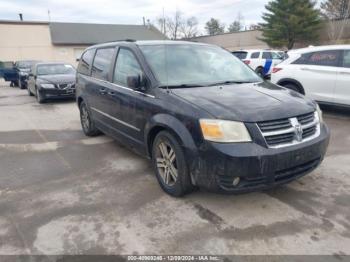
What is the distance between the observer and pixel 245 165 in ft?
9.84

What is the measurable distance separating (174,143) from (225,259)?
1.28 metres

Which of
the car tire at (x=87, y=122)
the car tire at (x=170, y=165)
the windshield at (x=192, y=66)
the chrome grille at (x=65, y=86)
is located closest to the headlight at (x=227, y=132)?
the car tire at (x=170, y=165)

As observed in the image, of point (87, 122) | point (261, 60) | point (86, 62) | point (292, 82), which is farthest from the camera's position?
point (261, 60)

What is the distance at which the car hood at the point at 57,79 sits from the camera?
1145 cm

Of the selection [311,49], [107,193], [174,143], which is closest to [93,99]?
[107,193]

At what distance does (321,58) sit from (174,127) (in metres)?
5.63

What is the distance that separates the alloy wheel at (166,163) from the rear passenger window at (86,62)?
2.93m

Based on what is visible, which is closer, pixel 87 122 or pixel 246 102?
pixel 246 102

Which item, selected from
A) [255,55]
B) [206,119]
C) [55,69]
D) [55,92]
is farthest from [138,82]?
[255,55]

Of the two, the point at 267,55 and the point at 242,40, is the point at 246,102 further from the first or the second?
the point at 242,40

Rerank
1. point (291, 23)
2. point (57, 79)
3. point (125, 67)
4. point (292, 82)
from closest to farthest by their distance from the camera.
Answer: point (125, 67), point (292, 82), point (57, 79), point (291, 23)

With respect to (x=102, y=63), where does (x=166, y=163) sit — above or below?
below

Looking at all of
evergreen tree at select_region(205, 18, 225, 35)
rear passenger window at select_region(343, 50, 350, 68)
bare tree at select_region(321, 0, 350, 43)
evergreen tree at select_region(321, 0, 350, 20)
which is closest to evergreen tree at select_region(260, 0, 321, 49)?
bare tree at select_region(321, 0, 350, 43)

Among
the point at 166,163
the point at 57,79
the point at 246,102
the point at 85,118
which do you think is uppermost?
the point at 246,102
